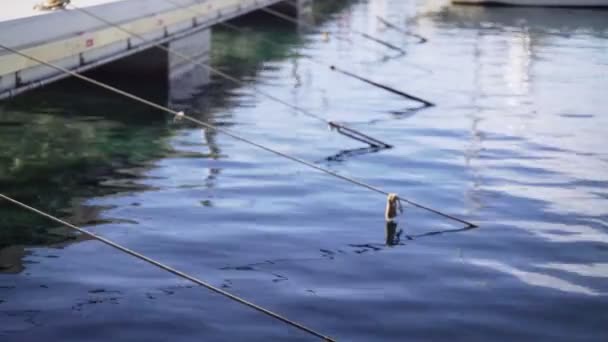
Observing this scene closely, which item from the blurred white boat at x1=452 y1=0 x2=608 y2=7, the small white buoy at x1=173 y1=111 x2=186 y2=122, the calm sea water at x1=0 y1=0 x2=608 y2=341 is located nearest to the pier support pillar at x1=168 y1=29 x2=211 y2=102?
the calm sea water at x1=0 y1=0 x2=608 y2=341

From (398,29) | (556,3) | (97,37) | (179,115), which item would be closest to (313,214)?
(179,115)

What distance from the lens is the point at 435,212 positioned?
18422mm

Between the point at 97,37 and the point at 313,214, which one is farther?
the point at 97,37

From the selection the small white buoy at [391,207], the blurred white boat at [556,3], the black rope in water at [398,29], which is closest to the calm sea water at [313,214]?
the small white buoy at [391,207]

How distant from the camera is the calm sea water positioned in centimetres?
1322

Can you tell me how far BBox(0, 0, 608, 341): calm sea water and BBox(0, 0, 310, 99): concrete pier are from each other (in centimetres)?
142

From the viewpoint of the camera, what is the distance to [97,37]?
25188 mm

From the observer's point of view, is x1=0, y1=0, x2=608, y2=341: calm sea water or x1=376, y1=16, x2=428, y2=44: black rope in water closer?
x1=0, y1=0, x2=608, y2=341: calm sea water

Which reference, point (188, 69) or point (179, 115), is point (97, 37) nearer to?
point (179, 115)

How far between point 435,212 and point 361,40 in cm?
3127

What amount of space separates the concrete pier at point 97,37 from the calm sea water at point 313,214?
55.9 inches

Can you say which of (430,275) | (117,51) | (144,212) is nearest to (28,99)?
(117,51)

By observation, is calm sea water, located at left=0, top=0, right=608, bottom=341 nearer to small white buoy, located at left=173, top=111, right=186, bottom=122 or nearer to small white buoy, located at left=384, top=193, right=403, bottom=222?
small white buoy, located at left=384, top=193, right=403, bottom=222

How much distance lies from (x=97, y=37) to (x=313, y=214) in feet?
29.4
